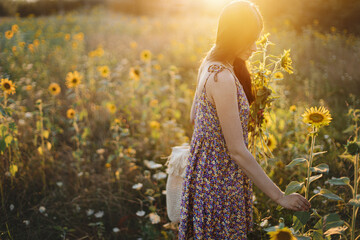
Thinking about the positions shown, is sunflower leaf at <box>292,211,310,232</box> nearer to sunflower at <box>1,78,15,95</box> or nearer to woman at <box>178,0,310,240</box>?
woman at <box>178,0,310,240</box>

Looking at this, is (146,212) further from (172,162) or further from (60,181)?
(172,162)

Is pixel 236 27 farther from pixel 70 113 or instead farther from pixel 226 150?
pixel 70 113

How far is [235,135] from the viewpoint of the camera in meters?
1.28

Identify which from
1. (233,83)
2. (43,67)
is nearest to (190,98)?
(43,67)

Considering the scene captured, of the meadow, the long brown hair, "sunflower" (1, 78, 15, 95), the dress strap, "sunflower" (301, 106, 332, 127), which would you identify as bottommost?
the meadow

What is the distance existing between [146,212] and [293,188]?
5.02ft

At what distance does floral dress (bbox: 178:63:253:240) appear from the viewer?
140 centimetres

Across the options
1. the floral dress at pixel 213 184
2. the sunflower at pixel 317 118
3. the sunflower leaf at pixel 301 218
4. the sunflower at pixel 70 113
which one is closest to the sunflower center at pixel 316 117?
the sunflower at pixel 317 118

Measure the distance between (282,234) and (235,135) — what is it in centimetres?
44

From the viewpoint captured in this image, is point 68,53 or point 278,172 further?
point 68,53

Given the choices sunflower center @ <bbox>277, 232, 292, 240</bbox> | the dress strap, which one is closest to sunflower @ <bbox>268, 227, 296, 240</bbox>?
sunflower center @ <bbox>277, 232, 292, 240</bbox>

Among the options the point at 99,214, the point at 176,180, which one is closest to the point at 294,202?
the point at 176,180

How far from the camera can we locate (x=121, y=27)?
866 cm

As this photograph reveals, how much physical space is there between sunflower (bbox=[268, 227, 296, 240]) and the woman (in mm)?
99
